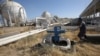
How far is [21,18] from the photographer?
4334 cm

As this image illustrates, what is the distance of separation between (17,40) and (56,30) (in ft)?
9.14

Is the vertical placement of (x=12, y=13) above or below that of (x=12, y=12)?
below

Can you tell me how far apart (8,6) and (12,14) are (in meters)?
2.70

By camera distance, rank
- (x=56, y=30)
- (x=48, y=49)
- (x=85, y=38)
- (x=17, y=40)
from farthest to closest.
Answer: (x=85, y=38), (x=17, y=40), (x=56, y=30), (x=48, y=49)

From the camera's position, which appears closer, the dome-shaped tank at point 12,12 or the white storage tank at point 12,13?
the white storage tank at point 12,13

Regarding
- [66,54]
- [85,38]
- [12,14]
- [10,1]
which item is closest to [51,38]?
[66,54]

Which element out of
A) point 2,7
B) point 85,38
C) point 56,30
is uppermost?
point 2,7

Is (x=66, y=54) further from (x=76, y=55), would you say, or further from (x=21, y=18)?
(x=21, y=18)

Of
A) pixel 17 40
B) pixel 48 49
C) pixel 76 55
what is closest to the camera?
pixel 48 49

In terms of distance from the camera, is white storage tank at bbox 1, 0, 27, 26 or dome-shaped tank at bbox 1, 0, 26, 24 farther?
dome-shaped tank at bbox 1, 0, 26, 24

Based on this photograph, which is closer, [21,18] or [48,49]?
[48,49]

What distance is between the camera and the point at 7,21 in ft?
137

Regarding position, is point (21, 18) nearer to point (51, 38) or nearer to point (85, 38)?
point (85, 38)

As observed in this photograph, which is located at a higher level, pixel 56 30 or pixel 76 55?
pixel 56 30
